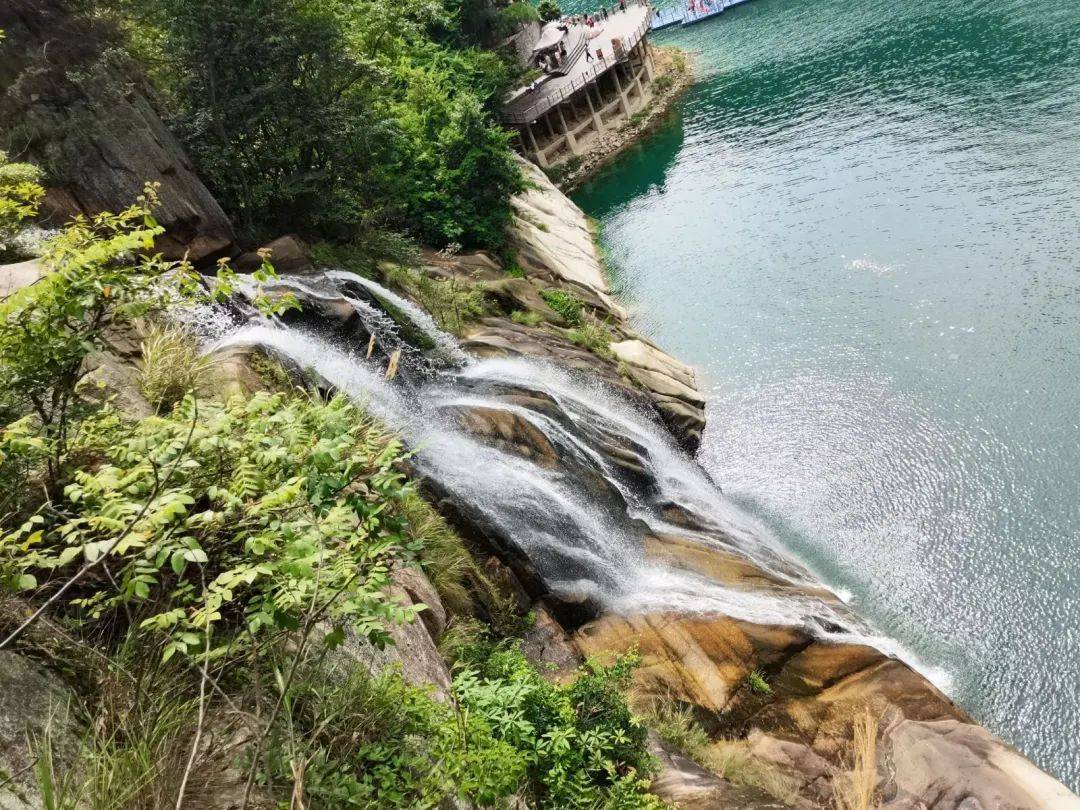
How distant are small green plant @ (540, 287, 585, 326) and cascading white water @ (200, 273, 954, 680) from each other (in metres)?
4.41

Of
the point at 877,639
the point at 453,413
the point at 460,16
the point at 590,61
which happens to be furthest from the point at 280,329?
the point at 590,61

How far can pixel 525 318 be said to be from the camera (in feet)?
54.5

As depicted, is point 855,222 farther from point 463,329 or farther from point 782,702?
point 782,702

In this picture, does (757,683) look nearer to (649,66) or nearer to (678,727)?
(678,727)

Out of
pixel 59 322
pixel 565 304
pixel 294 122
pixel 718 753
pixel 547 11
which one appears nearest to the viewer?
pixel 59 322

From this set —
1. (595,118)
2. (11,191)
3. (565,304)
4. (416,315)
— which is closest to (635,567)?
(416,315)

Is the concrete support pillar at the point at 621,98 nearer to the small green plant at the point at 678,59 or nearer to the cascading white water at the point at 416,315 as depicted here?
the small green plant at the point at 678,59

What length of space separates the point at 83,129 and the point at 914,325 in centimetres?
1807

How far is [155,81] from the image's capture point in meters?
14.7

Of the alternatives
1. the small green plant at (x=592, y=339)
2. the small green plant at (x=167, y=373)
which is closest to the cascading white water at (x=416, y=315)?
the small green plant at (x=592, y=339)

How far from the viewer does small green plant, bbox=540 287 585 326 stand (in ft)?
58.3

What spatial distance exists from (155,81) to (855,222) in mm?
19449

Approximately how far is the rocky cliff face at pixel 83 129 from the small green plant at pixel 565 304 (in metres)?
8.18

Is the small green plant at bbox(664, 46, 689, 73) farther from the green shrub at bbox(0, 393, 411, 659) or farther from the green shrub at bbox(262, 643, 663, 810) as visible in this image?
the green shrub at bbox(0, 393, 411, 659)
